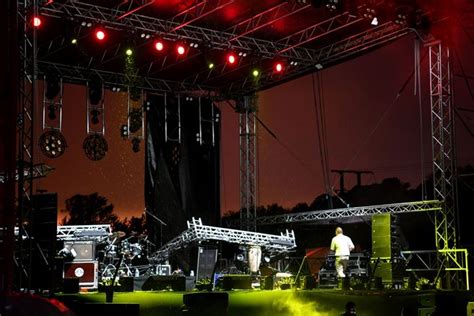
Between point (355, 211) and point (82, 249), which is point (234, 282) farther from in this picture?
point (355, 211)

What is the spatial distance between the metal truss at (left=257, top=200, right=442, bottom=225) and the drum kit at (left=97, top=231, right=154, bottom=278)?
424cm

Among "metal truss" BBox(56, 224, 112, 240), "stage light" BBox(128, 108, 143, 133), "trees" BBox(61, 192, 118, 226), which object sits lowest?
"metal truss" BBox(56, 224, 112, 240)

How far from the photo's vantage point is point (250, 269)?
59.8ft

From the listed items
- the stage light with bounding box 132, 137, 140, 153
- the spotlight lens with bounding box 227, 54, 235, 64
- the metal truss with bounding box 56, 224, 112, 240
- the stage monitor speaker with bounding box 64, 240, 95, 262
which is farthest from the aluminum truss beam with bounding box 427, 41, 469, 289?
the stage light with bounding box 132, 137, 140, 153

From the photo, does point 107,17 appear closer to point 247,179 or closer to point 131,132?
point 131,132

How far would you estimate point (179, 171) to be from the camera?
22.6m

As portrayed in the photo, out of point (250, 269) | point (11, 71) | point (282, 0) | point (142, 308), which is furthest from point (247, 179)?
point (11, 71)

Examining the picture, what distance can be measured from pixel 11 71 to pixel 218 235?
12.5m

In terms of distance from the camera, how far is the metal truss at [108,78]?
2062 centimetres

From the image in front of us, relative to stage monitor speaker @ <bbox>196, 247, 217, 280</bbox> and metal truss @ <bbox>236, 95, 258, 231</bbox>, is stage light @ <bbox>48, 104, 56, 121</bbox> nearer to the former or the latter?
metal truss @ <bbox>236, 95, 258, 231</bbox>

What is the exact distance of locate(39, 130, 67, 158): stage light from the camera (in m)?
19.5

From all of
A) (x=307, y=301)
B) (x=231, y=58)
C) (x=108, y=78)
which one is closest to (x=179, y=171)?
(x=108, y=78)

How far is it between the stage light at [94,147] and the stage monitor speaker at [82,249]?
14.2ft

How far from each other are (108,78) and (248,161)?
15.4ft
